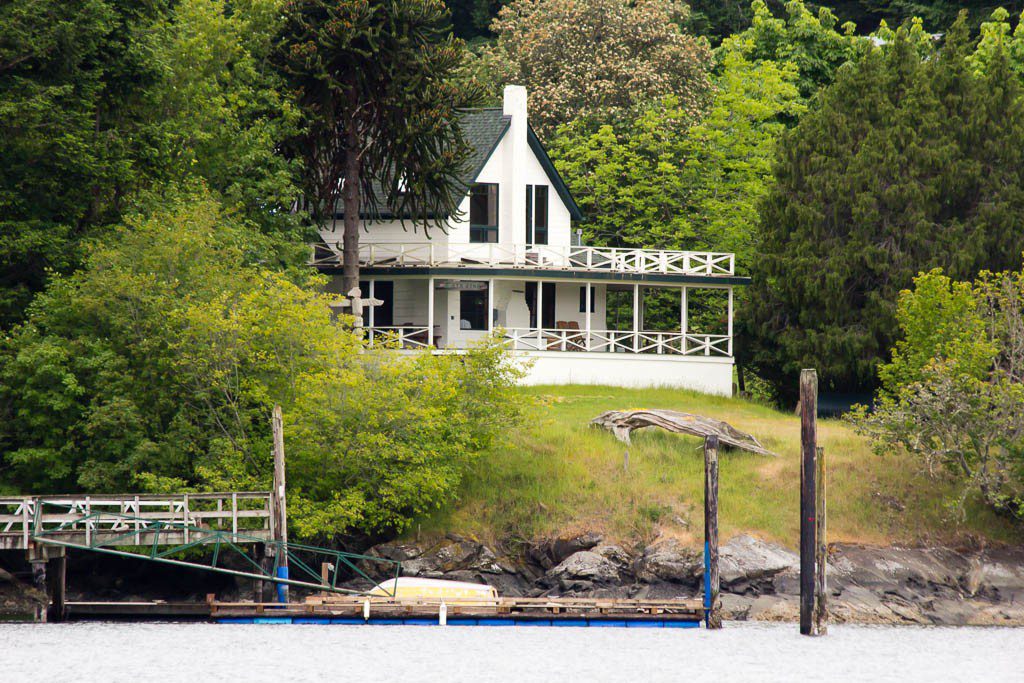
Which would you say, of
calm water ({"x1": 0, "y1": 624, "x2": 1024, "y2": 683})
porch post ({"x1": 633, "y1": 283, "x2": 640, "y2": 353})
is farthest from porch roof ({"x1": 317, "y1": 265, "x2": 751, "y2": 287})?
calm water ({"x1": 0, "y1": 624, "x2": 1024, "y2": 683})

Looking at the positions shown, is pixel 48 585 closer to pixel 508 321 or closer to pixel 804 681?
pixel 804 681

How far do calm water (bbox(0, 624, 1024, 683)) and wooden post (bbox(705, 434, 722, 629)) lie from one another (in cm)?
55

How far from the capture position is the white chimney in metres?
54.2

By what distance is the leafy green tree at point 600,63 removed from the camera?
6431cm

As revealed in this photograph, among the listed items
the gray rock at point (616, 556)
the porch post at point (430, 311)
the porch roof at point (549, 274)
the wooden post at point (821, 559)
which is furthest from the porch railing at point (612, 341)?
the wooden post at point (821, 559)

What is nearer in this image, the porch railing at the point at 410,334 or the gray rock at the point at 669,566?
the gray rock at the point at 669,566

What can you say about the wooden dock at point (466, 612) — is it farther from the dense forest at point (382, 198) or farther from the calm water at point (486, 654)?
the dense forest at point (382, 198)

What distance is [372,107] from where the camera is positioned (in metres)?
49.4

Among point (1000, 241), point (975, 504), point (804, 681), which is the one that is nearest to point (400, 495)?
point (804, 681)

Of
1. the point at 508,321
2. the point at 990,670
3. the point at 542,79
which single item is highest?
the point at 542,79

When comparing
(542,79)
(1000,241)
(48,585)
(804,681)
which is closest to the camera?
(804,681)

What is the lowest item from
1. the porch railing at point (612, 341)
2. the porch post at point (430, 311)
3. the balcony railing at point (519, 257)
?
the porch railing at point (612, 341)

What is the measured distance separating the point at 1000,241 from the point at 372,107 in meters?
20.2

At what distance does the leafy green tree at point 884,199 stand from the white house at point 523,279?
3121 millimetres
